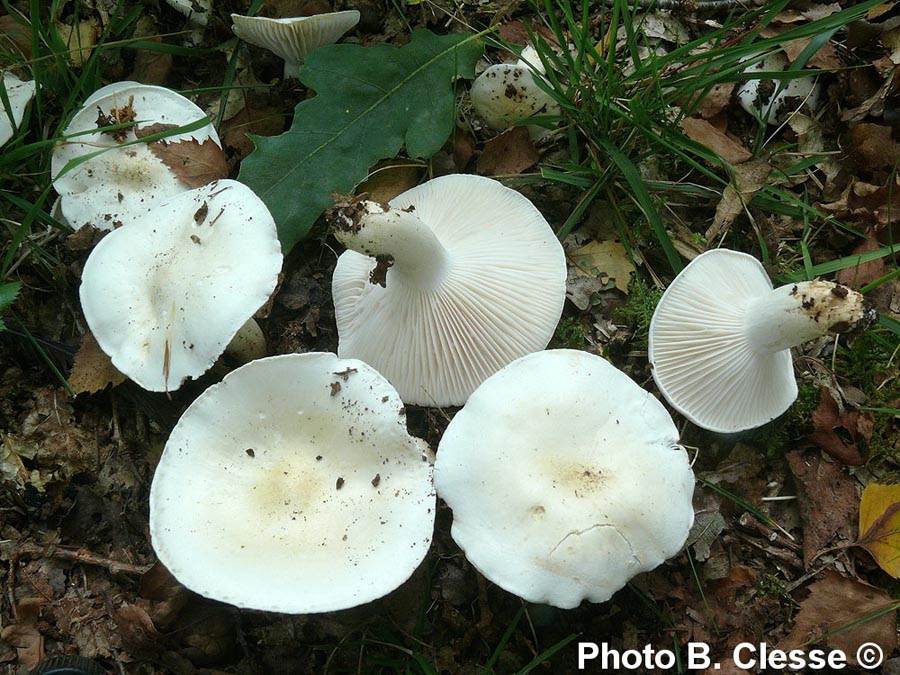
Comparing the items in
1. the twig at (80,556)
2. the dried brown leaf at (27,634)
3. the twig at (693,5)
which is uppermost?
the twig at (693,5)

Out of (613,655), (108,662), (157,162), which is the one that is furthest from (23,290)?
(613,655)

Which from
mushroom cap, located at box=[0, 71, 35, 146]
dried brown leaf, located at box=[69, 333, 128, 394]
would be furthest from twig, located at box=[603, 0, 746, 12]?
dried brown leaf, located at box=[69, 333, 128, 394]

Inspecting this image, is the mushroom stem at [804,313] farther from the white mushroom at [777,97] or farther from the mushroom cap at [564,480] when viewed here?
the white mushroom at [777,97]

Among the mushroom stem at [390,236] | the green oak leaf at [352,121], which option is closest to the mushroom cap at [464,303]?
the mushroom stem at [390,236]

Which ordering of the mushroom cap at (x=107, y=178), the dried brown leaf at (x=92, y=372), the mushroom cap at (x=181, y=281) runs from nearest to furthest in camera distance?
the mushroom cap at (x=181, y=281) → the dried brown leaf at (x=92, y=372) → the mushroom cap at (x=107, y=178)

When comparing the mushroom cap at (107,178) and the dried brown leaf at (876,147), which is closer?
the mushroom cap at (107,178)

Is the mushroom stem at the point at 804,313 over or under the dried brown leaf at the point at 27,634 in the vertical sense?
over

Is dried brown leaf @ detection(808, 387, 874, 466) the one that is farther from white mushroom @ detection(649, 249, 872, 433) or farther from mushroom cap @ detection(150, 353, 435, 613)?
mushroom cap @ detection(150, 353, 435, 613)
